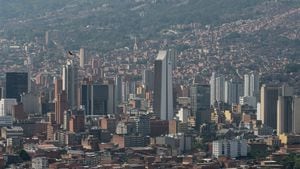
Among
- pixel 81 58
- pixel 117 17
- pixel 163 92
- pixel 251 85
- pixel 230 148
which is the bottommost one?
pixel 230 148

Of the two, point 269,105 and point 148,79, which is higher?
point 148,79

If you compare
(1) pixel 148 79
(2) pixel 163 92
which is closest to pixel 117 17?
(1) pixel 148 79

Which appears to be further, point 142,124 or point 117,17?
point 117,17

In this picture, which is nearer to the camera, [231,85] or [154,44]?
A: [231,85]

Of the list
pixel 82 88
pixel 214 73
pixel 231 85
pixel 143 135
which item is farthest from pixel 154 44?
pixel 143 135

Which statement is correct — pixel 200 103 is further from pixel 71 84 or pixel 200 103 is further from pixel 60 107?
pixel 60 107

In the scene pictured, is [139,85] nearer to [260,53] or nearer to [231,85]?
[231,85]

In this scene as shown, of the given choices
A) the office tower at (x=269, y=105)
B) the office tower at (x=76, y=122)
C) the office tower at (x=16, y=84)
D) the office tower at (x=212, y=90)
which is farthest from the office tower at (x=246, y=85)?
the office tower at (x=76, y=122)
